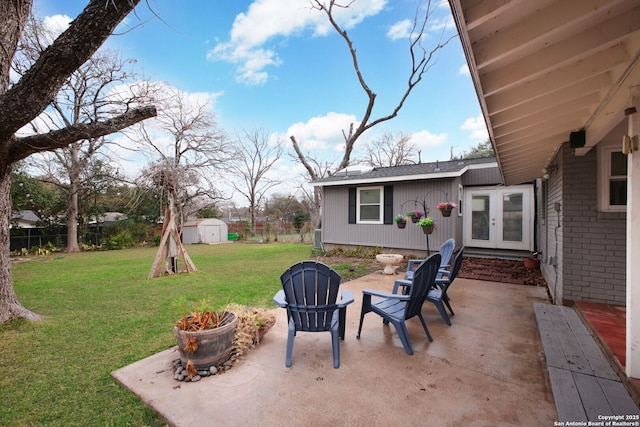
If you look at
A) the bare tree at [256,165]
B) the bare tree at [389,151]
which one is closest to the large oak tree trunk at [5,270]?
the bare tree at [256,165]

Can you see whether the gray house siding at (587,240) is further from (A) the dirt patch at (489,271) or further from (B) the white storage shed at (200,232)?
(B) the white storage shed at (200,232)

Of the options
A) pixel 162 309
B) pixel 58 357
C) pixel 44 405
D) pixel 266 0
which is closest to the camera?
pixel 44 405

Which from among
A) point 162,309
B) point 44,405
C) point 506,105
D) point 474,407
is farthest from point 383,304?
point 162,309

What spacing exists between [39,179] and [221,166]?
8506 millimetres

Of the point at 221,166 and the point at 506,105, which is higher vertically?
the point at 221,166

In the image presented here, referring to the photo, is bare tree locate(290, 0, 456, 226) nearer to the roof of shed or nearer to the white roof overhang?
the roof of shed

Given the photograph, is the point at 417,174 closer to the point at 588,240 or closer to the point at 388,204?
the point at 388,204

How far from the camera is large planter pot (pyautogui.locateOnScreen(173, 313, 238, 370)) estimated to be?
2.38 m

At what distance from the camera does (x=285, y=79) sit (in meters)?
13.5

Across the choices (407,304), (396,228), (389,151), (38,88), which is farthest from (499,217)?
(389,151)

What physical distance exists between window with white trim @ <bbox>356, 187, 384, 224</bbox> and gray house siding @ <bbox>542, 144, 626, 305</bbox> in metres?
5.86

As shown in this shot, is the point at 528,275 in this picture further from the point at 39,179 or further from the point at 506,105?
the point at 39,179

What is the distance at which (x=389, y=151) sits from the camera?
2231 cm

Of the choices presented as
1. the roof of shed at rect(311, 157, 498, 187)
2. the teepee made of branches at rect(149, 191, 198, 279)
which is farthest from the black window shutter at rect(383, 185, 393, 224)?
the teepee made of branches at rect(149, 191, 198, 279)
